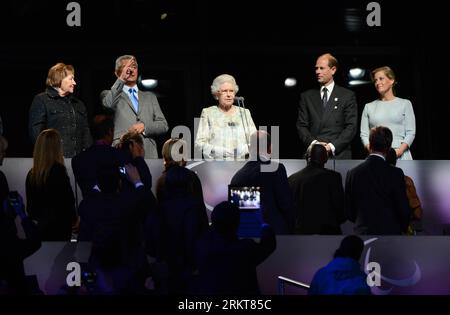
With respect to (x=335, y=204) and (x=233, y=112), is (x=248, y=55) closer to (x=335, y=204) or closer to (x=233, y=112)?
(x=233, y=112)

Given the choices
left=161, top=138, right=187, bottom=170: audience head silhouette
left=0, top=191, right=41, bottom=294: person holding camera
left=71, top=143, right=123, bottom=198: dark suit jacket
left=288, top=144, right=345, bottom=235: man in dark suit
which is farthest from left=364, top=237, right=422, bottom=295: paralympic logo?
left=0, top=191, right=41, bottom=294: person holding camera

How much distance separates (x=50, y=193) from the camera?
8.02m

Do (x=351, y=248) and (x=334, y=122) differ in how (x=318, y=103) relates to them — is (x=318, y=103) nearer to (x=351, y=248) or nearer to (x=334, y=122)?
(x=334, y=122)

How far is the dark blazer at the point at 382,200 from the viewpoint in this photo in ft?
26.9

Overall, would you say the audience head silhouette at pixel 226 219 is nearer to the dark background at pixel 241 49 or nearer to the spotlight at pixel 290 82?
the dark background at pixel 241 49

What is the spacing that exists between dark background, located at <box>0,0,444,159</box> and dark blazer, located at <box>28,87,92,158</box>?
11.2 ft

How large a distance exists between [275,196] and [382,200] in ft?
2.55

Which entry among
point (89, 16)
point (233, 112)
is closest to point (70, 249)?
point (233, 112)

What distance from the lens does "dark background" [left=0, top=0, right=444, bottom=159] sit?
1313 centimetres

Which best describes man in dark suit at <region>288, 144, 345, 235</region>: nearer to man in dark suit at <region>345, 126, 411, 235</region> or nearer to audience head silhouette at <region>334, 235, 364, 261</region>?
man in dark suit at <region>345, 126, 411, 235</region>

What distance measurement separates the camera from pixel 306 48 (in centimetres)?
1345

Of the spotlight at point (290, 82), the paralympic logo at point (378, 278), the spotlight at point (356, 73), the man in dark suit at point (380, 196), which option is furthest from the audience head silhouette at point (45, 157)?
the spotlight at point (356, 73)

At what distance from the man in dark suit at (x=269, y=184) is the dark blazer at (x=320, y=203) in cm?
17
